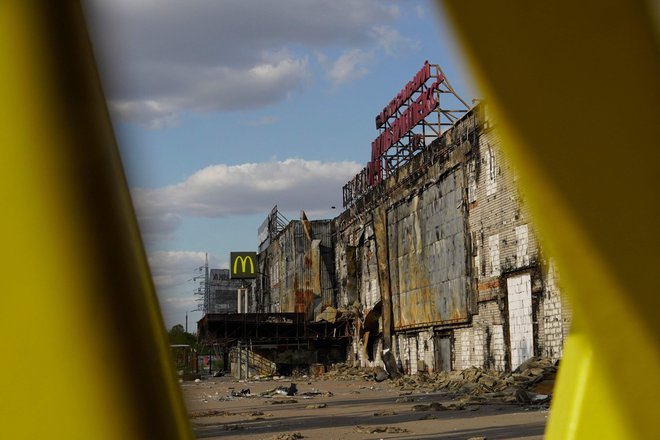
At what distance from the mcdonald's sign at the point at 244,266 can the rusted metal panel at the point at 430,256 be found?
1136 inches

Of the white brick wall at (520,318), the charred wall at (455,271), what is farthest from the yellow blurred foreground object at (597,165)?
the white brick wall at (520,318)

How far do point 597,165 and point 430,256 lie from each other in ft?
75.5

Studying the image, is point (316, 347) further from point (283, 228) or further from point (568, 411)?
point (568, 411)

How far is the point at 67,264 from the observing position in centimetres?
73

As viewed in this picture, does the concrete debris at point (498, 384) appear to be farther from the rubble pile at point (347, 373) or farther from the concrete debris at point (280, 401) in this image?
the rubble pile at point (347, 373)

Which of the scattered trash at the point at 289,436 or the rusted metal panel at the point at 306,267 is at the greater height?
the rusted metal panel at the point at 306,267

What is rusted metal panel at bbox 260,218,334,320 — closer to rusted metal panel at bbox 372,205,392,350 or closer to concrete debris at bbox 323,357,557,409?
rusted metal panel at bbox 372,205,392,350

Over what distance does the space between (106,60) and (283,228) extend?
43.2 metres

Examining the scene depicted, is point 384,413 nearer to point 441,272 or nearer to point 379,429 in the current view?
point 379,429

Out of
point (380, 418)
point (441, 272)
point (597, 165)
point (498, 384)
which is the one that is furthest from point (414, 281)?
point (597, 165)

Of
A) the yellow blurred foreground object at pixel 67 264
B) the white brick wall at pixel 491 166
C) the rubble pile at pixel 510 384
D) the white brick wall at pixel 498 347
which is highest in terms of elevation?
the white brick wall at pixel 491 166

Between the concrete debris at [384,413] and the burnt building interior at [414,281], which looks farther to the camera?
the burnt building interior at [414,281]

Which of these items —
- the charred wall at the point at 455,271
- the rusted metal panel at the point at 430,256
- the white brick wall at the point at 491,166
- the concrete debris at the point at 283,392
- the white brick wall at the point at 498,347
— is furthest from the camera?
the concrete debris at the point at 283,392

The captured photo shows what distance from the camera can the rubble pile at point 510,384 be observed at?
15.6m
